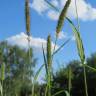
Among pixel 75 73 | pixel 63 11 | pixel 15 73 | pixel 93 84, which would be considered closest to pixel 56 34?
pixel 63 11

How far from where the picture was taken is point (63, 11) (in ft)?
9.10

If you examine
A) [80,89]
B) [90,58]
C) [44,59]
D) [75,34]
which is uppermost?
[90,58]

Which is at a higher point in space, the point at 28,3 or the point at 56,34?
the point at 28,3

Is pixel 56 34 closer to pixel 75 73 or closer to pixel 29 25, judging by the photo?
pixel 29 25

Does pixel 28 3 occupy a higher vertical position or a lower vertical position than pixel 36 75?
higher

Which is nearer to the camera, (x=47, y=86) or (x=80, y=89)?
(x=47, y=86)

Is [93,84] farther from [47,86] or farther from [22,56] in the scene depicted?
[47,86]

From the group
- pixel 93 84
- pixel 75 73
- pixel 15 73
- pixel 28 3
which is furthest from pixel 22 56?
pixel 28 3

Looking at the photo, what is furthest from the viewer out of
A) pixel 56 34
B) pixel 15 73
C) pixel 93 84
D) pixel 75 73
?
pixel 15 73

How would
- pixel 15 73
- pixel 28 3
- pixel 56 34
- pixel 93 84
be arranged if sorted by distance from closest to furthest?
pixel 56 34
pixel 28 3
pixel 93 84
pixel 15 73

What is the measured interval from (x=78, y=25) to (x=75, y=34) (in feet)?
0.26

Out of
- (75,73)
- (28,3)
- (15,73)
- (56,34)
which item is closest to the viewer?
(56,34)

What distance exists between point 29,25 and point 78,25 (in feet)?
1.28

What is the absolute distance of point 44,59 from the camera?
2.83 m
